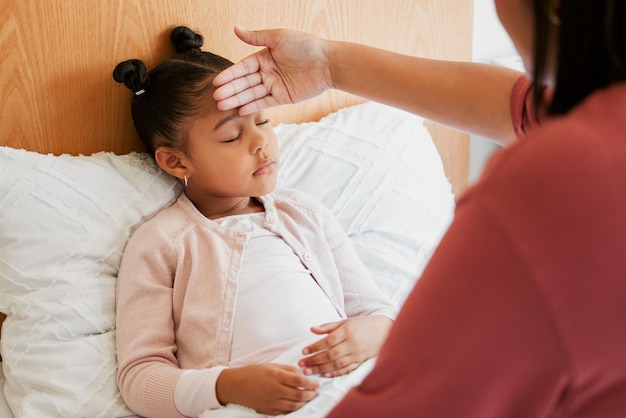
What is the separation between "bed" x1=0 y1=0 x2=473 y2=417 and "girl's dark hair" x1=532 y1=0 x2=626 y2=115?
942 millimetres

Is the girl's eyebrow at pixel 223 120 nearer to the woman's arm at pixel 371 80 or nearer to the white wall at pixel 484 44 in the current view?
the woman's arm at pixel 371 80

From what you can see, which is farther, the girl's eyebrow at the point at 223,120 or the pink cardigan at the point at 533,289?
the girl's eyebrow at the point at 223,120

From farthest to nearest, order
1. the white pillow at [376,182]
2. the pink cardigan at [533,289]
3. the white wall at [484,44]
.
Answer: the white wall at [484,44] < the white pillow at [376,182] < the pink cardigan at [533,289]

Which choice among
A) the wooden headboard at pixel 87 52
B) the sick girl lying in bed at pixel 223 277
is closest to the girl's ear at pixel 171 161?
the sick girl lying in bed at pixel 223 277

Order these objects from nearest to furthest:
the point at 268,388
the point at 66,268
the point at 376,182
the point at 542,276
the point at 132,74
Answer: the point at 542,276 → the point at 268,388 → the point at 66,268 → the point at 132,74 → the point at 376,182

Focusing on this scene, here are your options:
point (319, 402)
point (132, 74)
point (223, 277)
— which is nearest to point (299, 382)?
point (319, 402)

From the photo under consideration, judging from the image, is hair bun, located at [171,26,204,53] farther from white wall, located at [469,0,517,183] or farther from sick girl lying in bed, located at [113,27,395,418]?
white wall, located at [469,0,517,183]

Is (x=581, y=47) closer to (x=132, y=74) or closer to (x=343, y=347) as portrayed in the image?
(x=343, y=347)

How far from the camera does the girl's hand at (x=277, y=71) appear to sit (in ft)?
4.71

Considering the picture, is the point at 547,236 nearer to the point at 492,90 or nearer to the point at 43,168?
the point at 492,90

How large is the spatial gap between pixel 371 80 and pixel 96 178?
0.53m

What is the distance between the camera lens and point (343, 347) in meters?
1.28

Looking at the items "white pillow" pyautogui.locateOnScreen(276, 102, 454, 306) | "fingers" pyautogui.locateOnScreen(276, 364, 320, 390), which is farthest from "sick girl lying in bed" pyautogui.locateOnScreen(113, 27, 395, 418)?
"white pillow" pyautogui.locateOnScreen(276, 102, 454, 306)

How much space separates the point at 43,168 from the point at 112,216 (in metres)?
0.15
